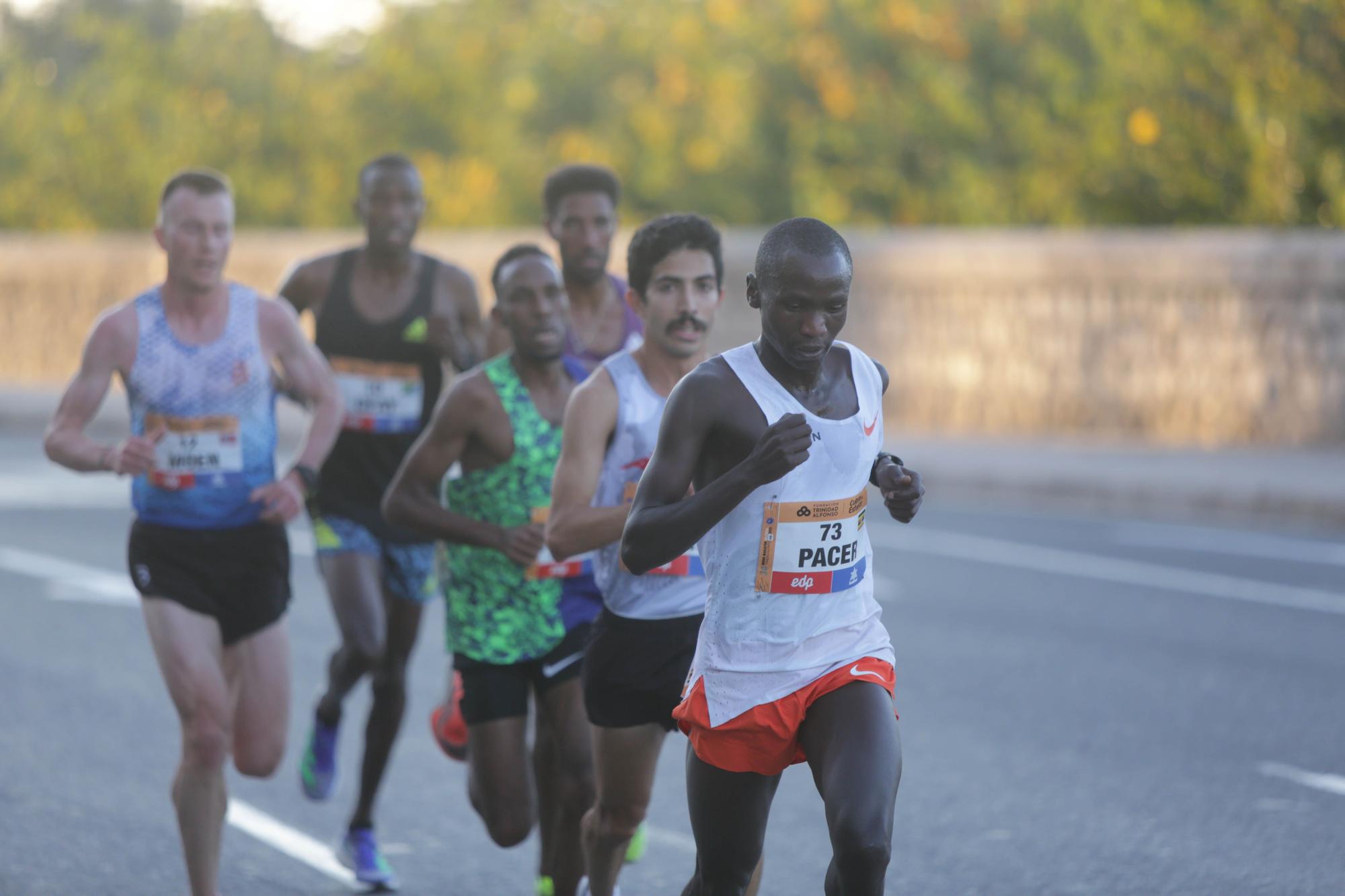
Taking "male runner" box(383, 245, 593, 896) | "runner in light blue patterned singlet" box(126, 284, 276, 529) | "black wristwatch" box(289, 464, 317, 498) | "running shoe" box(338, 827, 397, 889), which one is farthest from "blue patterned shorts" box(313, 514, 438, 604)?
"male runner" box(383, 245, 593, 896)

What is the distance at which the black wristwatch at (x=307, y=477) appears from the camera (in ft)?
19.8


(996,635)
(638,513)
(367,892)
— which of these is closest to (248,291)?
(367,892)

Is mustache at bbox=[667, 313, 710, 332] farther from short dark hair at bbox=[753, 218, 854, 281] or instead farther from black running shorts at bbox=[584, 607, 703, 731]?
short dark hair at bbox=[753, 218, 854, 281]

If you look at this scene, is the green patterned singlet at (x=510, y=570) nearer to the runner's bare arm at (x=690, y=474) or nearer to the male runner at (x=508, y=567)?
the male runner at (x=508, y=567)

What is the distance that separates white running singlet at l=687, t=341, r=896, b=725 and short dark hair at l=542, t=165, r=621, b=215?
98.6 inches

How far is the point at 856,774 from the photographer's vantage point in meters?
4.18

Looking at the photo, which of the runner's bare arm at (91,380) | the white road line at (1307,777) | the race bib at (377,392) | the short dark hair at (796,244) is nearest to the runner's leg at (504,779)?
the runner's bare arm at (91,380)

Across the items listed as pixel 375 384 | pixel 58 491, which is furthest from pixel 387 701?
pixel 58 491

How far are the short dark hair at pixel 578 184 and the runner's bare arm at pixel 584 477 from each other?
165 centimetres

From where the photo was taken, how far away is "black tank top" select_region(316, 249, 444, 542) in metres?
7.27

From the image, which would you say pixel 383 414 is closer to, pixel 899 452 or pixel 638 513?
pixel 638 513

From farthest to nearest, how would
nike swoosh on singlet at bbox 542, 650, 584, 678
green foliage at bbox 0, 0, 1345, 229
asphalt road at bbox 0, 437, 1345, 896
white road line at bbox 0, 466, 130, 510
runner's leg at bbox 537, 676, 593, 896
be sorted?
green foliage at bbox 0, 0, 1345, 229
white road line at bbox 0, 466, 130, 510
asphalt road at bbox 0, 437, 1345, 896
nike swoosh on singlet at bbox 542, 650, 584, 678
runner's leg at bbox 537, 676, 593, 896

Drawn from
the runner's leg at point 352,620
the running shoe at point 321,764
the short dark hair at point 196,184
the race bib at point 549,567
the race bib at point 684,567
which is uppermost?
the short dark hair at point 196,184

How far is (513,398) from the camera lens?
19.2 ft
